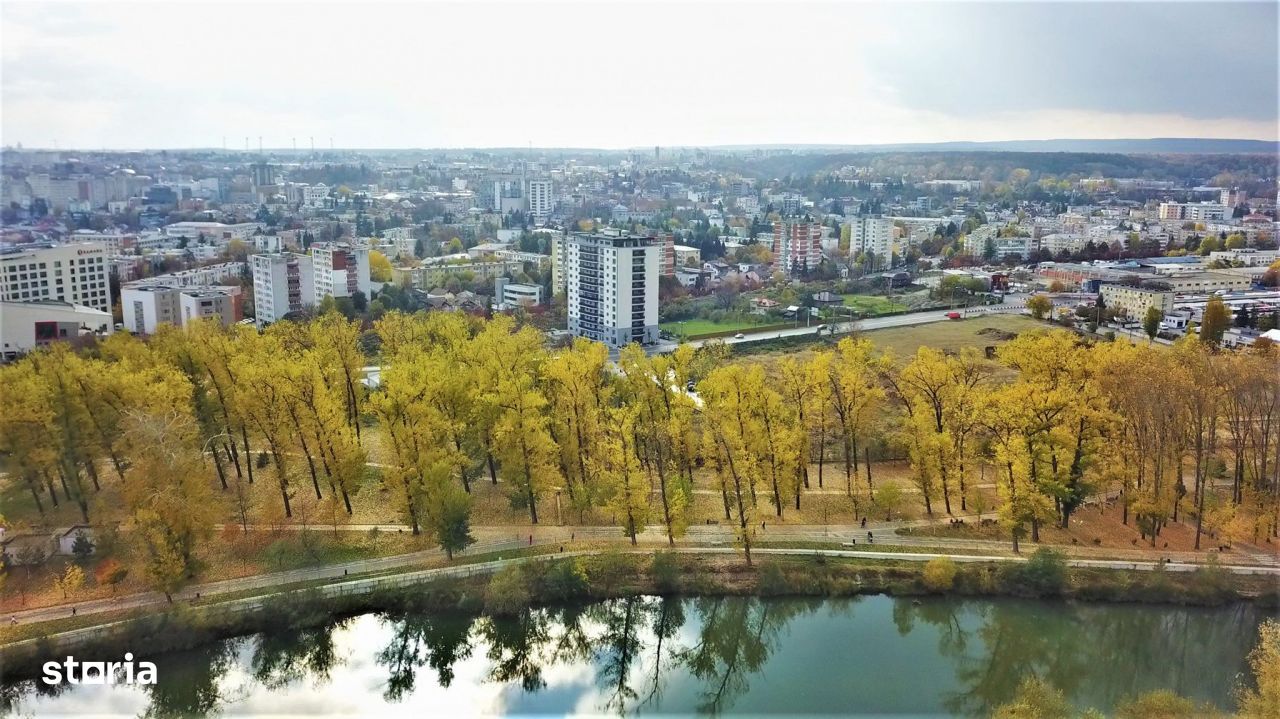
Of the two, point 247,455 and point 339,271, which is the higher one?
point 339,271

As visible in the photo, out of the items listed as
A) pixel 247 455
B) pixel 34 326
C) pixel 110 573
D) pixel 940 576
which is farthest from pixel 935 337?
pixel 34 326

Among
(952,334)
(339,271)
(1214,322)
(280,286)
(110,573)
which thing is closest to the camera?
(110,573)

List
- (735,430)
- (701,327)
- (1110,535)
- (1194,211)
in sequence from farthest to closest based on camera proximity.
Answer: (1194,211)
(701,327)
(735,430)
(1110,535)

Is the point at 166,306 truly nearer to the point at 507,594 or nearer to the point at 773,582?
the point at 507,594

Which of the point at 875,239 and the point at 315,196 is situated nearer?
the point at 875,239

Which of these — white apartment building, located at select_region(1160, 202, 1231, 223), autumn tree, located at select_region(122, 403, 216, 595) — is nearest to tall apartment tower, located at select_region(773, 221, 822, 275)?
white apartment building, located at select_region(1160, 202, 1231, 223)

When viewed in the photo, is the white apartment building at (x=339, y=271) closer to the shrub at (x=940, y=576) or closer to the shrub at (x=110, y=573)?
the shrub at (x=110, y=573)

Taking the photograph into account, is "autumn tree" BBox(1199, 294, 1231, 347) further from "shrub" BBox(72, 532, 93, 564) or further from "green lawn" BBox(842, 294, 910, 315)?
"shrub" BBox(72, 532, 93, 564)
